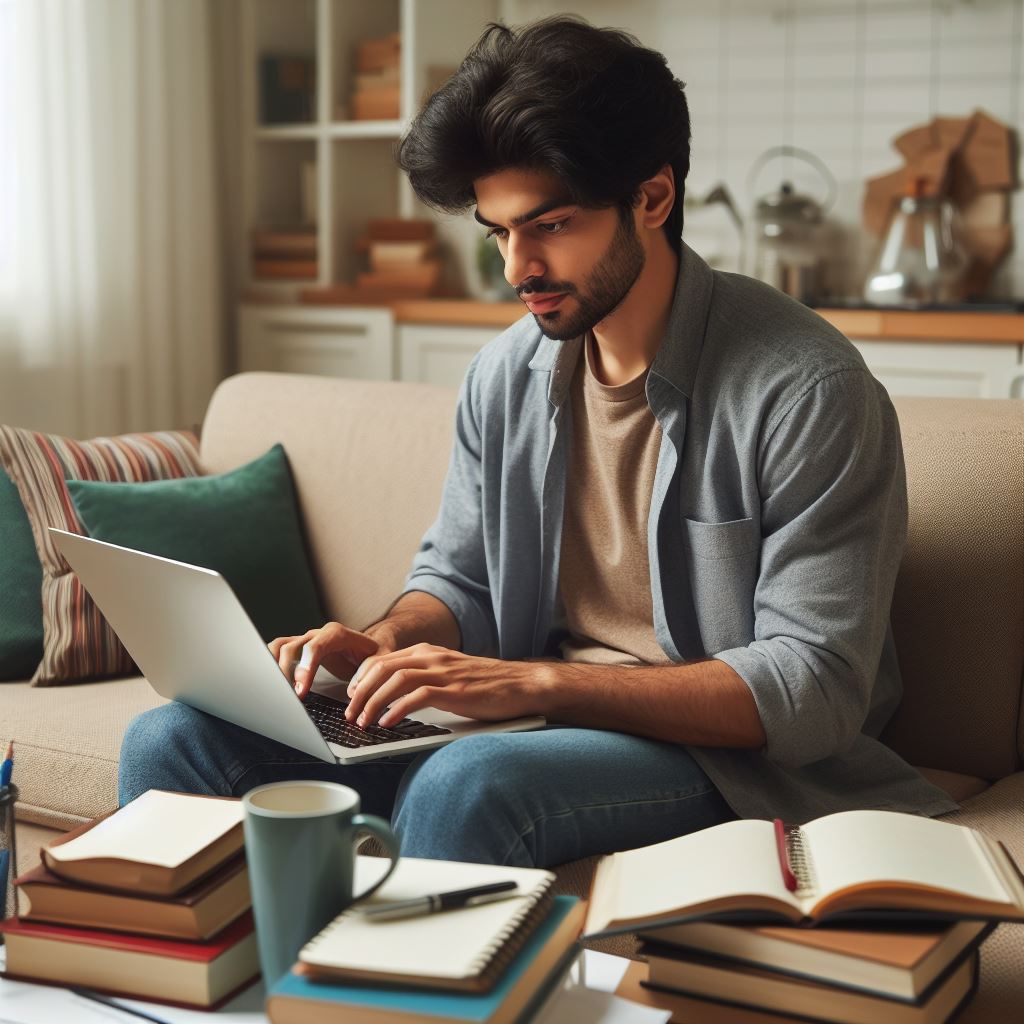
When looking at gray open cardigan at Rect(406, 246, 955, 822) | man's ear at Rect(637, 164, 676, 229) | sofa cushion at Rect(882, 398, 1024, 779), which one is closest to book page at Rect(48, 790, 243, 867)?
gray open cardigan at Rect(406, 246, 955, 822)

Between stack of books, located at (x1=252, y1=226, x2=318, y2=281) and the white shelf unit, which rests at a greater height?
the white shelf unit

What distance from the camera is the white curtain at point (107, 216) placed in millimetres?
3176

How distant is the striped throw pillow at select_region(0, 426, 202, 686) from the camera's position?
201 cm

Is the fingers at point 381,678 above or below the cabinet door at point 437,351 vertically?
below

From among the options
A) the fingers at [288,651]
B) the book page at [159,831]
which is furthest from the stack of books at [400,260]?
the book page at [159,831]

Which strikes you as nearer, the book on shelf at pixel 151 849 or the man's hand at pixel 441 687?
the book on shelf at pixel 151 849

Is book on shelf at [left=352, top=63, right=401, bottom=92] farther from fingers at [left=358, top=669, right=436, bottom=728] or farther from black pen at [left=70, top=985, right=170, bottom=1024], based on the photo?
black pen at [left=70, top=985, right=170, bottom=1024]

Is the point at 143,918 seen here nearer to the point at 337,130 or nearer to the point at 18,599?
Result: the point at 18,599

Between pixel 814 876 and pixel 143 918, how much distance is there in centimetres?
49

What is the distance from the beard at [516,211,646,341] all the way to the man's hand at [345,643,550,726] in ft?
1.34

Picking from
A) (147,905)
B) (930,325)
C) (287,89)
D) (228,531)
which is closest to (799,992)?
(147,905)

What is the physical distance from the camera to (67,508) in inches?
83.0

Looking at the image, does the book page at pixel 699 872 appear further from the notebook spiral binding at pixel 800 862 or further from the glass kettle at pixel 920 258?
the glass kettle at pixel 920 258

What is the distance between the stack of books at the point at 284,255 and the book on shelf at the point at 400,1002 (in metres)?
3.19
